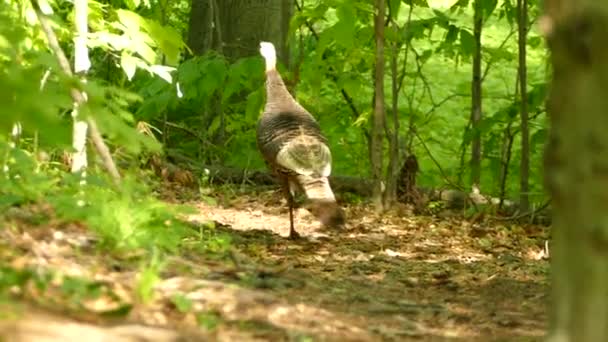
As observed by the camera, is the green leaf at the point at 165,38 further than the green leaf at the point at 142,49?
Yes

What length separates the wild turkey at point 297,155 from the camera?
28.8 ft

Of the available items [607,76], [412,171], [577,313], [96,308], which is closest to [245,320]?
[96,308]

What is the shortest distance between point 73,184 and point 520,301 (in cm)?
251

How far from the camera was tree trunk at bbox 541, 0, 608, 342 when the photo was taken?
3.05m

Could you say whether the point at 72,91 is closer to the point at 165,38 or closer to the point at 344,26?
the point at 165,38

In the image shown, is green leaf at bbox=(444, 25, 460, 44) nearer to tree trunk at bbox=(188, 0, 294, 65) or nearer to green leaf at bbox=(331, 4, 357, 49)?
green leaf at bbox=(331, 4, 357, 49)

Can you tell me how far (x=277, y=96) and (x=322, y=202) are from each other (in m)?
1.42

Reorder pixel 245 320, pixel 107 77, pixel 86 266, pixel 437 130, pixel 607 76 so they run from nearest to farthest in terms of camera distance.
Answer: pixel 607 76
pixel 245 320
pixel 86 266
pixel 107 77
pixel 437 130

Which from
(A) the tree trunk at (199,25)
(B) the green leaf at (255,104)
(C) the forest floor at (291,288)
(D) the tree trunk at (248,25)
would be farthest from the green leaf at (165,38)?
(A) the tree trunk at (199,25)

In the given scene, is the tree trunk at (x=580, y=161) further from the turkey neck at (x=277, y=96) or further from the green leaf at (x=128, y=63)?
the turkey neck at (x=277, y=96)

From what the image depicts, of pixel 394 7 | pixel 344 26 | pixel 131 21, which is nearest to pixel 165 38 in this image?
pixel 131 21

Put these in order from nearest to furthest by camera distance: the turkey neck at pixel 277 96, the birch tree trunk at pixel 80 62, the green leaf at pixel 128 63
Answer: the green leaf at pixel 128 63 → the birch tree trunk at pixel 80 62 → the turkey neck at pixel 277 96

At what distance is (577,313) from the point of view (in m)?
3.23

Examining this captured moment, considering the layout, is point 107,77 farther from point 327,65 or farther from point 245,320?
point 245,320
